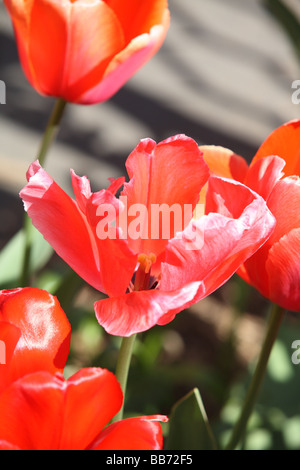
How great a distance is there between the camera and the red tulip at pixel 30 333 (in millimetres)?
349

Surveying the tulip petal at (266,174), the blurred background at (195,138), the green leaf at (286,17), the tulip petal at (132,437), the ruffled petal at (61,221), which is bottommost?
the blurred background at (195,138)

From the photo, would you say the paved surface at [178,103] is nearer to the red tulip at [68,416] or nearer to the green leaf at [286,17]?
the green leaf at [286,17]

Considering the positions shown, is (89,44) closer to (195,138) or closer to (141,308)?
(141,308)

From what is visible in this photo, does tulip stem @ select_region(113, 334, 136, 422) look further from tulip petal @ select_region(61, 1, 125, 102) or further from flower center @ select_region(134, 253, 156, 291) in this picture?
tulip petal @ select_region(61, 1, 125, 102)

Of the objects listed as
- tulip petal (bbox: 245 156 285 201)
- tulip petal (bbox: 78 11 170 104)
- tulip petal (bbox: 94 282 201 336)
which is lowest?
tulip petal (bbox: 94 282 201 336)

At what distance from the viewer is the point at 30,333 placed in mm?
362

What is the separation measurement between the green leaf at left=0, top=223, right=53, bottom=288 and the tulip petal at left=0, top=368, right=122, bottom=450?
41cm

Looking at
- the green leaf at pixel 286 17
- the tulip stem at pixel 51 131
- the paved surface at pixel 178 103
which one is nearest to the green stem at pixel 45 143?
the tulip stem at pixel 51 131

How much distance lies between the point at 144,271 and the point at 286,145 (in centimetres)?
13

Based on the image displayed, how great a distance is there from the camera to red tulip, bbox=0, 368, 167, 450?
0.31m

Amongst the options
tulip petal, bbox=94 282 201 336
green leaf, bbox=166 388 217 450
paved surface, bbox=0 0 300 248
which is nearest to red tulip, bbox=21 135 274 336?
tulip petal, bbox=94 282 201 336

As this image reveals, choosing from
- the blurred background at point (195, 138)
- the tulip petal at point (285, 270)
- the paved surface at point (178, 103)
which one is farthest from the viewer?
the paved surface at point (178, 103)

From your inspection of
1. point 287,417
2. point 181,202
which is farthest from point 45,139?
point 287,417

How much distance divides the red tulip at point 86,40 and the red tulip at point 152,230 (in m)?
0.21
